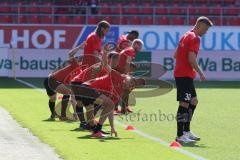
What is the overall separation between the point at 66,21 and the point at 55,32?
9.06ft

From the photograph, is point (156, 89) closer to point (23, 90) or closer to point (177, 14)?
point (23, 90)

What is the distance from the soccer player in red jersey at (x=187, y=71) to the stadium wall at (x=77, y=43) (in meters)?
18.4

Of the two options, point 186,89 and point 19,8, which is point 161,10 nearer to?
point 19,8

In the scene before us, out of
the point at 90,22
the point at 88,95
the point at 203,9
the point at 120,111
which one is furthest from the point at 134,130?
the point at 203,9

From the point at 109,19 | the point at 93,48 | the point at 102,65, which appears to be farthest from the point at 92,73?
the point at 109,19

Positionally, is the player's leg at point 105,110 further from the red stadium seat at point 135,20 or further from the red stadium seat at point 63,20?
the red stadium seat at point 135,20

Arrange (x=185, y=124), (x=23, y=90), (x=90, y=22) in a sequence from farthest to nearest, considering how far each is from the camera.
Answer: (x=90, y=22) → (x=23, y=90) → (x=185, y=124)

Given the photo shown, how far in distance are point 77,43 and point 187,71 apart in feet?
66.3

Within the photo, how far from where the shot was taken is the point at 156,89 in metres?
26.3

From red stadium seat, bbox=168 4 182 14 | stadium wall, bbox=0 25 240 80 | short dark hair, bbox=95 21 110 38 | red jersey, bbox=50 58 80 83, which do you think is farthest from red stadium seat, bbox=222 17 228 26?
short dark hair, bbox=95 21 110 38

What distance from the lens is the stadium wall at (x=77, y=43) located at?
1227 inches

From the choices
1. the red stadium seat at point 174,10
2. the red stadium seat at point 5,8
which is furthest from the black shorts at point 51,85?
the red stadium seat at point 174,10

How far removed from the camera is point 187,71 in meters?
12.4

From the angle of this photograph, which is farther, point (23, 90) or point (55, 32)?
point (55, 32)
